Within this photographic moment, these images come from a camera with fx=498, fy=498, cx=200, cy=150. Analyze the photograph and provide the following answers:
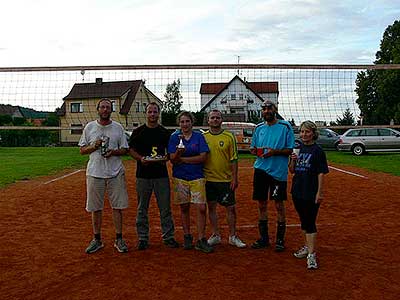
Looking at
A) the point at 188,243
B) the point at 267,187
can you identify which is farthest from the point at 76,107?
the point at 267,187

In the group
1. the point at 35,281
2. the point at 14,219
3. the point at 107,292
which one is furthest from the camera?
the point at 14,219

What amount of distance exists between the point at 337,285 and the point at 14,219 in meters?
5.86

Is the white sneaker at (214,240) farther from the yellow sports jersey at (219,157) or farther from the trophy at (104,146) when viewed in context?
the trophy at (104,146)

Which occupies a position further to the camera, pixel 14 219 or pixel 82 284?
pixel 14 219

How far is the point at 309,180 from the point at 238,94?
662 cm

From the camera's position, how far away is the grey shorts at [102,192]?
6133mm

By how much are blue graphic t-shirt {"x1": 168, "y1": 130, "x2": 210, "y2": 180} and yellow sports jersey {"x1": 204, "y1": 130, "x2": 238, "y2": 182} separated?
0.43 ft

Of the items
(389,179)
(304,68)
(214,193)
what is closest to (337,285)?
(214,193)

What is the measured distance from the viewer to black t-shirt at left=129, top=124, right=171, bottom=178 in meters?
6.23

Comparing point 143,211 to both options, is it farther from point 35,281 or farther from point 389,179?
point 389,179

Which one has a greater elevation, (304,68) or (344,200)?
(304,68)

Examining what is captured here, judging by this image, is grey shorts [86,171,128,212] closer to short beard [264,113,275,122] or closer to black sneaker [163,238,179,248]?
black sneaker [163,238,179,248]

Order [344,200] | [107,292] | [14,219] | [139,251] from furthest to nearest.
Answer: [344,200] < [14,219] < [139,251] < [107,292]

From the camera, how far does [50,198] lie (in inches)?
430
